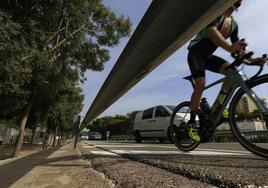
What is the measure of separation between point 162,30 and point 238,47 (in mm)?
1549

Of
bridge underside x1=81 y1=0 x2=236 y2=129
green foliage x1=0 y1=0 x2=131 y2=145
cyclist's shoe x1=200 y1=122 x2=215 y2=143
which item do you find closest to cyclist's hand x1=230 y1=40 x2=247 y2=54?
cyclist's shoe x1=200 y1=122 x2=215 y2=143

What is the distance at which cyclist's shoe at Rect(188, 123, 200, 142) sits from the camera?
3643mm

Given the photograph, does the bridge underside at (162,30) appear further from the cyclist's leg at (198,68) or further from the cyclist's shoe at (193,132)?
the cyclist's shoe at (193,132)

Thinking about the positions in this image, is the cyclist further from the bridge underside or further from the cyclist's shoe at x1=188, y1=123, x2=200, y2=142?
the bridge underside

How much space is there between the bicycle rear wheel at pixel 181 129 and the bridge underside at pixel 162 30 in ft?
7.35

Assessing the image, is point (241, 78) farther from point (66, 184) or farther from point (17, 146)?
point (17, 146)

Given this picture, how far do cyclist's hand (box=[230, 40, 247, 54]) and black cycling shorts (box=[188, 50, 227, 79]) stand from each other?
0.70 meters

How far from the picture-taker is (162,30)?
1.35 meters

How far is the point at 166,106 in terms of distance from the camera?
15344mm

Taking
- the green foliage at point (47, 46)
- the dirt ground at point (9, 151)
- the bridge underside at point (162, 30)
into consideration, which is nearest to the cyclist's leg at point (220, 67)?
the bridge underside at point (162, 30)

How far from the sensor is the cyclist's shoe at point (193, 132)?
364 cm

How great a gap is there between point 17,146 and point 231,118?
15883 millimetres

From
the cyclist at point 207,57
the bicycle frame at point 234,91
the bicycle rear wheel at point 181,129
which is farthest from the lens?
the bicycle rear wheel at point 181,129

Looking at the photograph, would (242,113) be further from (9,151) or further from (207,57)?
(9,151)
